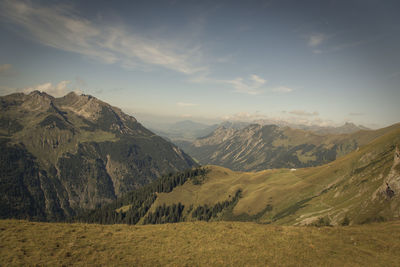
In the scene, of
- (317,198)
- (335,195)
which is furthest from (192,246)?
(317,198)

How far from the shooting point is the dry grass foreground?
843 inches

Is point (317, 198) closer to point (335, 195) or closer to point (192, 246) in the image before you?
point (335, 195)

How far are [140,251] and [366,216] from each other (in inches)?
2691

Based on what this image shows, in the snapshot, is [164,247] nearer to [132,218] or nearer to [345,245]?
[345,245]

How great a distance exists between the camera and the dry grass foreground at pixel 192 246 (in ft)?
70.2

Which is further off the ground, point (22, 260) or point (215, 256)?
point (22, 260)

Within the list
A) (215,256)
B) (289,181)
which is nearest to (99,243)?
(215,256)

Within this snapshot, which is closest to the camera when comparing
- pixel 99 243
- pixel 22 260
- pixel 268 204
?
pixel 22 260

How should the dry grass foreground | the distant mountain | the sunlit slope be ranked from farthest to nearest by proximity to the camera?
the distant mountain < the sunlit slope < the dry grass foreground

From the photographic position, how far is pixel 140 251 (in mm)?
24797

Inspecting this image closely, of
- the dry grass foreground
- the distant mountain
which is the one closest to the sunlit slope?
the distant mountain

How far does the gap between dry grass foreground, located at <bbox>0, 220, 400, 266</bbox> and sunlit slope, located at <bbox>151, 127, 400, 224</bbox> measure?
119 feet

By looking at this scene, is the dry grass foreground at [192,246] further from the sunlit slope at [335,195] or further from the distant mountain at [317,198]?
the sunlit slope at [335,195]

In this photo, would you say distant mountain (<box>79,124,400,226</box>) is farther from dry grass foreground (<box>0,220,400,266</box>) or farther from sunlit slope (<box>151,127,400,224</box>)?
dry grass foreground (<box>0,220,400,266</box>)
